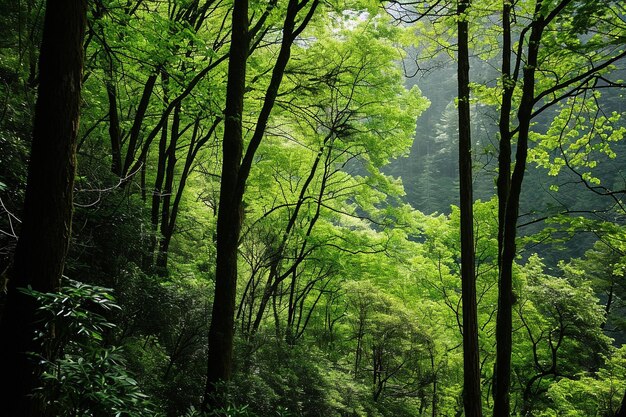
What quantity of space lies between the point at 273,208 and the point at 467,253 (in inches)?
218

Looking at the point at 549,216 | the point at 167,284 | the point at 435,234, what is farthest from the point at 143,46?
the point at 435,234

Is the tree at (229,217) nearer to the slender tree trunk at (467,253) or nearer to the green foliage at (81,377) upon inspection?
the green foliage at (81,377)

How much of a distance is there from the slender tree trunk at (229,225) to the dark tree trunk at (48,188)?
243 centimetres

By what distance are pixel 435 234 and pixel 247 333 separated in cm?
1141

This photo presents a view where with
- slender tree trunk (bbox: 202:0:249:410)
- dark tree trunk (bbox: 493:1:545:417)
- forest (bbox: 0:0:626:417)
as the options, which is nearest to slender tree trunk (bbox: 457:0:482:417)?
forest (bbox: 0:0:626:417)

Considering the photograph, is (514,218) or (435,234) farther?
(435,234)

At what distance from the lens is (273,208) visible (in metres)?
10.6

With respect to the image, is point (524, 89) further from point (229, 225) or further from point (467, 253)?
point (229, 225)

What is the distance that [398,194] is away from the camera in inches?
522

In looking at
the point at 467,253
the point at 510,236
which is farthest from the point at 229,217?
the point at 510,236

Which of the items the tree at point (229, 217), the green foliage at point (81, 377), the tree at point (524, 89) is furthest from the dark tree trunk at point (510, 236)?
the green foliage at point (81, 377)

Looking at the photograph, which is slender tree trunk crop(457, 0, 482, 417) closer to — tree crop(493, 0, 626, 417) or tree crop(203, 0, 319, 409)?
tree crop(493, 0, 626, 417)

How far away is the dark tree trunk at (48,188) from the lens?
8.74 ft

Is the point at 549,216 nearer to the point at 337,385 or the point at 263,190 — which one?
the point at 337,385
